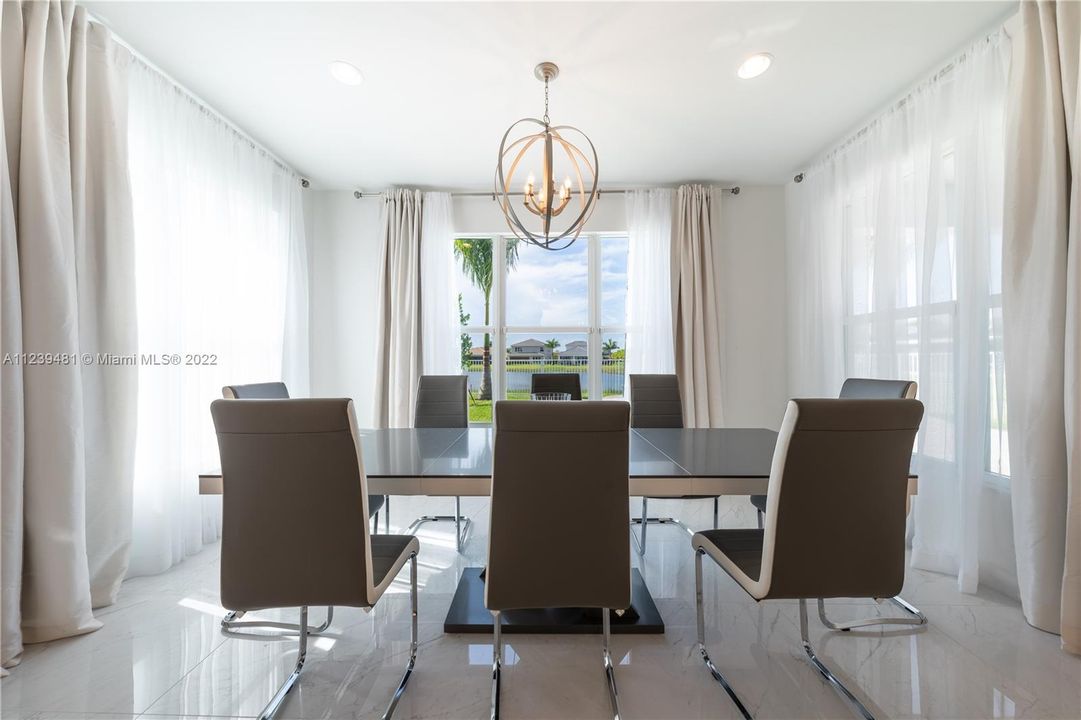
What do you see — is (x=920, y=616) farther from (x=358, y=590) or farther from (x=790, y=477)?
(x=358, y=590)

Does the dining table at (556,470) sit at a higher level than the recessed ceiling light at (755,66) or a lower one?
lower

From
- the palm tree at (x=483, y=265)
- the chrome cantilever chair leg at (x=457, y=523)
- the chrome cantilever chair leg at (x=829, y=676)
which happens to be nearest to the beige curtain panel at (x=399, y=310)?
the palm tree at (x=483, y=265)

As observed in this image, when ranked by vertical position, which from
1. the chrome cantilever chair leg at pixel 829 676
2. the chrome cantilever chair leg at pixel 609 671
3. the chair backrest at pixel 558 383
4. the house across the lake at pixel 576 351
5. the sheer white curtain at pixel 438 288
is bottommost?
the chrome cantilever chair leg at pixel 829 676

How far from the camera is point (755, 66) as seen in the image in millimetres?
2322

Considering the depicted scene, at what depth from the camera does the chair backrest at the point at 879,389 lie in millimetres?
1717

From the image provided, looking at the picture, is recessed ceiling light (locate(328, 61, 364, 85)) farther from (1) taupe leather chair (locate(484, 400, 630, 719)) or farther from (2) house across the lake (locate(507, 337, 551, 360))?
(2) house across the lake (locate(507, 337, 551, 360))

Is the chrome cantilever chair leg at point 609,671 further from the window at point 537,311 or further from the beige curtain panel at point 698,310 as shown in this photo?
the window at point 537,311

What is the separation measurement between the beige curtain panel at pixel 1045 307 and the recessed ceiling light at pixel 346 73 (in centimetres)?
292

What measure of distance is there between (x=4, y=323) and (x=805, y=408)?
2643mm

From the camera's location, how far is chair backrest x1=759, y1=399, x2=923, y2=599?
4.08 feet

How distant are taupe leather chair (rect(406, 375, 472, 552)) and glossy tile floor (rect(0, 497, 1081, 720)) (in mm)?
1014

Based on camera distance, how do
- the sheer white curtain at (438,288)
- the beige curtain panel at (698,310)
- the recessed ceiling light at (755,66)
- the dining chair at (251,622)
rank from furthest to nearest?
the sheer white curtain at (438,288) < the beige curtain panel at (698,310) < the recessed ceiling light at (755,66) < the dining chair at (251,622)

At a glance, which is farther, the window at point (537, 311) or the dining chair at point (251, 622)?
the window at point (537, 311)

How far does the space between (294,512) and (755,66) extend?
2791mm
